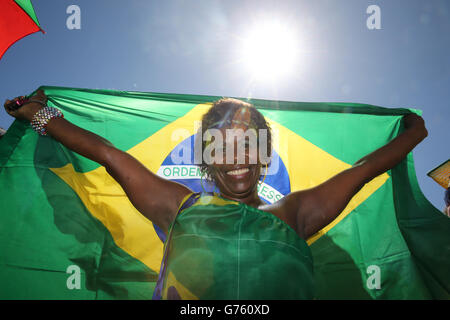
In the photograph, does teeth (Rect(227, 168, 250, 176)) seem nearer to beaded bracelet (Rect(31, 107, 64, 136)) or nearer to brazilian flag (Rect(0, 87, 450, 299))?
brazilian flag (Rect(0, 87, 450, 299))

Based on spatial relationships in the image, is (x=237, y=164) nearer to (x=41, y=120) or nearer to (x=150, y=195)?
(x=150, y=195)

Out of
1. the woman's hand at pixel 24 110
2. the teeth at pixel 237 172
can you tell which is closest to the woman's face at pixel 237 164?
the teeth at pixel 237 172

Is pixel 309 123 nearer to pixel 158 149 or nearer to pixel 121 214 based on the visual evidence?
pixel 158 149

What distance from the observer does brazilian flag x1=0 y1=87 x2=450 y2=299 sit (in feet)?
6.75

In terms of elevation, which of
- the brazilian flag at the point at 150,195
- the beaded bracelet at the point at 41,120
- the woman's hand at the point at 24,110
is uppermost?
the woman's hand at the point at 24,110

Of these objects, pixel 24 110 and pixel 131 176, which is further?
pixel 24 110

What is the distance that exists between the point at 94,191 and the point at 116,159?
0.71 m

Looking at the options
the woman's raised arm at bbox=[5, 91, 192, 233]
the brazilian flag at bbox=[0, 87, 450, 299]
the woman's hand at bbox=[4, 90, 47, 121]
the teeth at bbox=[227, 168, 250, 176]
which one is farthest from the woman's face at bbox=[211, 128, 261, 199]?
the woman's hand at bbox=[4, 90, 47, 121]

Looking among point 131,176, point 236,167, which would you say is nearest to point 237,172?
point 236,167

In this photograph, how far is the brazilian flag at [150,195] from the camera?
2.06 meters

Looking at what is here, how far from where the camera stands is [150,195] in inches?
71.2

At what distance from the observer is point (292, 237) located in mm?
1647

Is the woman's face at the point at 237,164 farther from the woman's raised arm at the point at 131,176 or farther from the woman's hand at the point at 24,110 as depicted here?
the woman's hand at the point at 24,110
